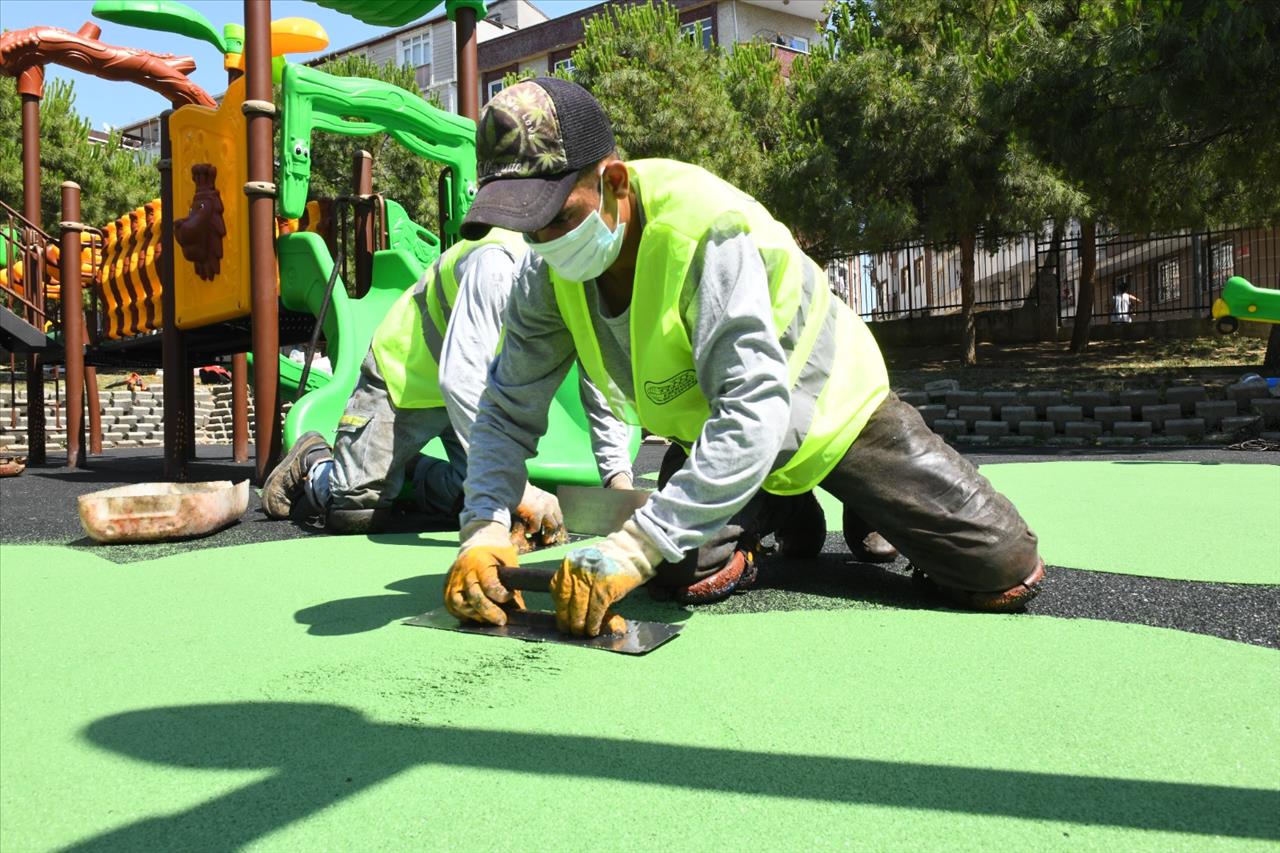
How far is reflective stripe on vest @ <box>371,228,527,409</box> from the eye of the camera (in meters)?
3.98

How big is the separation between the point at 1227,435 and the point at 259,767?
828 cm

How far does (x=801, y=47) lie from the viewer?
109 feet

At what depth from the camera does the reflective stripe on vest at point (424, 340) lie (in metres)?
3.98

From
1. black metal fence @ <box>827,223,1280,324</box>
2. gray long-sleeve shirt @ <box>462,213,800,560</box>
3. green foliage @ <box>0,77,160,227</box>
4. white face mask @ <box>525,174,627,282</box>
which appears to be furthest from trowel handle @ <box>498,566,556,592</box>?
green foliage @ <box>0,77,160,227</box>

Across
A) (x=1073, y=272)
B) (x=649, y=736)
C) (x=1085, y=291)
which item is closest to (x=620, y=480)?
(x=649, y=736)

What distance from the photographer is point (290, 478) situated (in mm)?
4543

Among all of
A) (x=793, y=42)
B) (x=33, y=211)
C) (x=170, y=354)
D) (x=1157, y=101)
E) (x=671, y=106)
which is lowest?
(x=170, y=354)

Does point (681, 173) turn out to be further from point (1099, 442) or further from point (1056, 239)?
point (1056, 239)

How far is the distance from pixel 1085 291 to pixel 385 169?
14046mm

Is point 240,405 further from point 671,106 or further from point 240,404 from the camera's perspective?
point 671,106

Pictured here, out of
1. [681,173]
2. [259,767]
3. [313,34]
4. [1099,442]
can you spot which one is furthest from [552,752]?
[313,34]

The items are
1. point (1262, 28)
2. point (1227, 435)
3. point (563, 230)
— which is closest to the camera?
point (563, 230)

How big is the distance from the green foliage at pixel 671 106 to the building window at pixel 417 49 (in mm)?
21852

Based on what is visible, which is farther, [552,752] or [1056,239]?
[1056,239]
